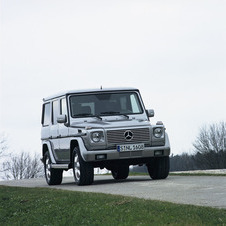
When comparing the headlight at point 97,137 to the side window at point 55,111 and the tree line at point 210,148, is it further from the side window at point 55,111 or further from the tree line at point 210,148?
the tree line at point 210,148

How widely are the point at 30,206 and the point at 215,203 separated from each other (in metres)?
4.48

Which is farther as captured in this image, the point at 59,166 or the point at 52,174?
the point at 52,174

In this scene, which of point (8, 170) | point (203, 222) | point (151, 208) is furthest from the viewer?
point (8, 170)

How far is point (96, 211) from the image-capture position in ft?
35.9

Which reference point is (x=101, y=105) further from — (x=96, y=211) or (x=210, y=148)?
(x=210, y=148)

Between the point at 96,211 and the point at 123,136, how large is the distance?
634cm

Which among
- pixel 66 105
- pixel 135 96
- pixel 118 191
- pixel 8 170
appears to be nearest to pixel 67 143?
pixel 66 105

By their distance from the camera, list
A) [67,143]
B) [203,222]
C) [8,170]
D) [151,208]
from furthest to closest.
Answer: [8,170]
[67,143]
[151,208]
[203,222]

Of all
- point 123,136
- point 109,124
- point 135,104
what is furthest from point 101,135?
point 135,104

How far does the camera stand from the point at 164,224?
8.96m

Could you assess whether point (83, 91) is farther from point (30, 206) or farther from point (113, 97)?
point (30, 206)

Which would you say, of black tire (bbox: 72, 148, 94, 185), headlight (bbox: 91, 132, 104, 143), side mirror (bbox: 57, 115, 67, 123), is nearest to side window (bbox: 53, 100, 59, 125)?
side mirror (bbox: 57, 115, 67, 123)

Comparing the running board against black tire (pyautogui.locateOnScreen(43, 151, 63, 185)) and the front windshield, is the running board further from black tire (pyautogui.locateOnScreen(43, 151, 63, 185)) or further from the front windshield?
the front windshield

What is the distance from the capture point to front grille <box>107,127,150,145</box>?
17141 millimetres
